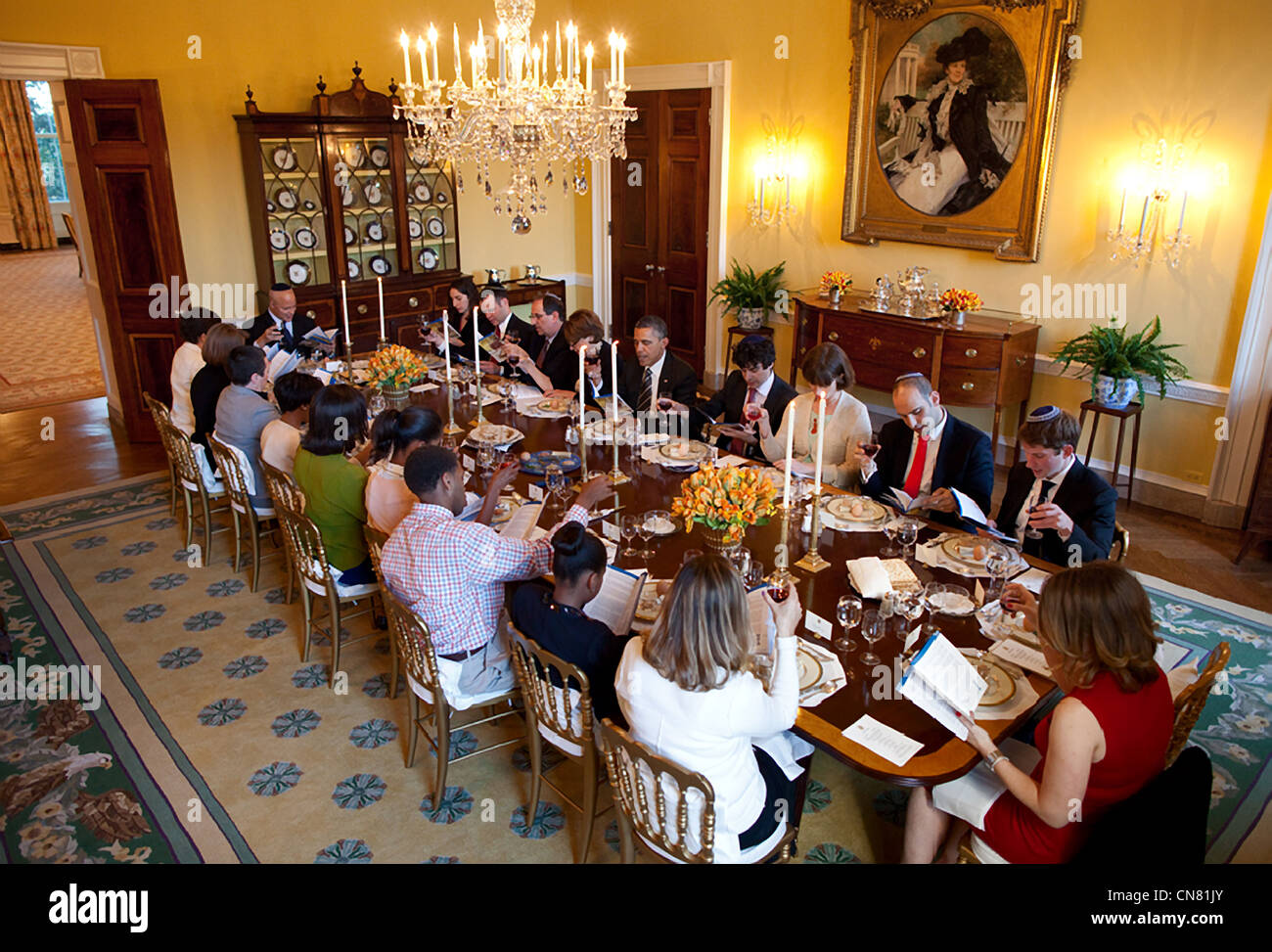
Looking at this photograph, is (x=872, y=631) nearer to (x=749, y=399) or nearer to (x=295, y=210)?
(x=749, y=399)

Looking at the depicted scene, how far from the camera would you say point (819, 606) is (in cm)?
306

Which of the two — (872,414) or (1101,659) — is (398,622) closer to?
(1101,659)

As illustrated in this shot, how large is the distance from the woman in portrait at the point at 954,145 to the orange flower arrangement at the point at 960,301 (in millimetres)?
617

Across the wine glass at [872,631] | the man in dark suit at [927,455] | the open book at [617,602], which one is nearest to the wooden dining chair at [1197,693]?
the wine glass at [872,631]

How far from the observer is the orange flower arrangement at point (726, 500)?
313 cm

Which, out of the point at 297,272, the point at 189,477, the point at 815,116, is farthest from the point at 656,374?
the point at 297,272

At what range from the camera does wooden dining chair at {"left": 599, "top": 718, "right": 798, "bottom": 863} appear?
232 cm

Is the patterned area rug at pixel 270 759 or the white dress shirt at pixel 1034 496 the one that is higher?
the white dress shirt at pixel 1034 496

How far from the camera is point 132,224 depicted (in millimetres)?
6738

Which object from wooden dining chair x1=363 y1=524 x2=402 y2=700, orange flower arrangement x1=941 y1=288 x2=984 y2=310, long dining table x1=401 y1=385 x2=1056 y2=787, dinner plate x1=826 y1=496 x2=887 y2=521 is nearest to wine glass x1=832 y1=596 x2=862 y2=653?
long dining table x1=401 y1=385 x2=1056 y2=787

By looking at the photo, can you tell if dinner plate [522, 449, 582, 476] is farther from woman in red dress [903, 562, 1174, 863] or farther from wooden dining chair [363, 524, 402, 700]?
woman in red dress [903, 562, 1174, 863]

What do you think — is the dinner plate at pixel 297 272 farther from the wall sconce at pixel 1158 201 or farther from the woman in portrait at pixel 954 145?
the wall sconce at pixel 1158 201

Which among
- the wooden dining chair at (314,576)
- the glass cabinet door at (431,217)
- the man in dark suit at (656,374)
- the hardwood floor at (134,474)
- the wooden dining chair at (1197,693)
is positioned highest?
the glass cabinet door at (431,217)

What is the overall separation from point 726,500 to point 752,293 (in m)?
5.00
